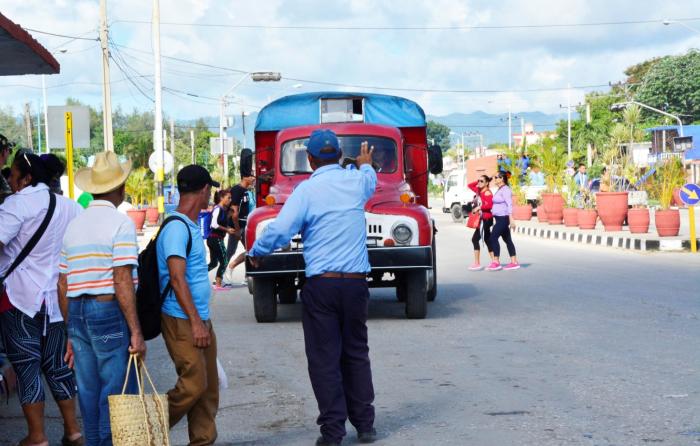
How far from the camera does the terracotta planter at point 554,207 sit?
36875 mm

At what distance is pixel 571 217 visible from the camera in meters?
34.2

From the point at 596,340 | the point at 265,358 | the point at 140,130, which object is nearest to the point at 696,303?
the point at 596,340

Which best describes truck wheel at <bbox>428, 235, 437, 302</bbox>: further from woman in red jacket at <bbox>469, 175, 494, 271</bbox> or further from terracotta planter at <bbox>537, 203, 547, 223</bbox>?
terracotta planter at <bbox>537, 203, 547, 223</bbox>

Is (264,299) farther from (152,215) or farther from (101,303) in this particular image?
(152,215)

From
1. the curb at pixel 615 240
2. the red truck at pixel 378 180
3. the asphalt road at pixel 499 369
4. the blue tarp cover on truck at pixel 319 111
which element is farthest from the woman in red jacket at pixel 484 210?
the curb at pixel 615 240

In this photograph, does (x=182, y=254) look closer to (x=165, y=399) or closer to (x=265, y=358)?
(x=165, y=399)

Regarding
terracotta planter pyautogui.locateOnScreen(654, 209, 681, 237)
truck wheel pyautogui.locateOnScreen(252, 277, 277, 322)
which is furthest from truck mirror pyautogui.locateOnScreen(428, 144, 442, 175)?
terracotta planter pyautogui.locateOnScreen(654, 209, 681, 237)

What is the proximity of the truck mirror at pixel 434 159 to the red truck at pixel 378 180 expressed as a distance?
0.04ft

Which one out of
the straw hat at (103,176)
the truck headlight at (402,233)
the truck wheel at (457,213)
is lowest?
the truck wheel at (457,213)

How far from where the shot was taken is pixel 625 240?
1013 inches

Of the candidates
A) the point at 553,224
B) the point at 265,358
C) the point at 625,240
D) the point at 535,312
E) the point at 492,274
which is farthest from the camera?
the point at 553,224

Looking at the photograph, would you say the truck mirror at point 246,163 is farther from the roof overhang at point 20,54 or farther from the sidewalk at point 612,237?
the sidewalk at point 612,237

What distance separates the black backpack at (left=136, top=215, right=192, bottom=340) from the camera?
6000mm

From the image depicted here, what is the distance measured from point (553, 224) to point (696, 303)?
23588 mm
